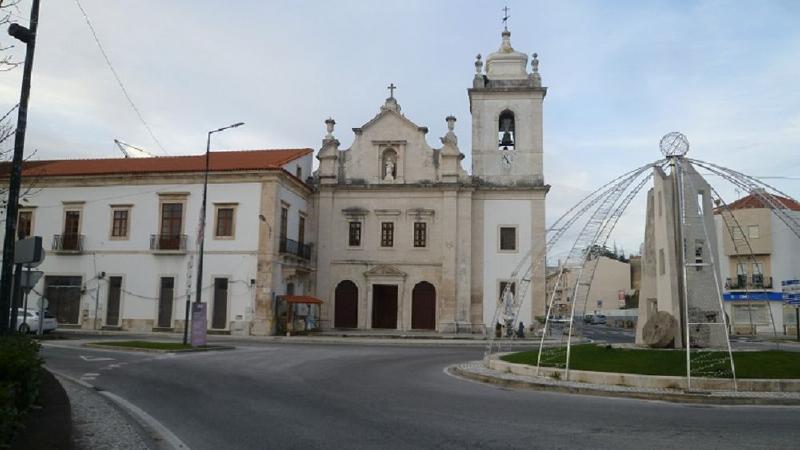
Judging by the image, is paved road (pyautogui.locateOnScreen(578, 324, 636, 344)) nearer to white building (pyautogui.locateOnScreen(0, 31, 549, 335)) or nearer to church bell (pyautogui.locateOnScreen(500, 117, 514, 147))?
white building (pyautogui.locateOnScreen(0, 31, 549, 335))

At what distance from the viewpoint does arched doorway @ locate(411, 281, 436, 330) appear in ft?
124

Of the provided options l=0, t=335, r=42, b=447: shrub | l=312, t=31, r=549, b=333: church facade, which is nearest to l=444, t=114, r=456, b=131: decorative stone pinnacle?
l=312, t=31, r=549, b=333: church facade

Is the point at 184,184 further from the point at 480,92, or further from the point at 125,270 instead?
the point at 480,92

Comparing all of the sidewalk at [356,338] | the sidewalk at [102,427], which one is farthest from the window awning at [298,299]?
the sidewalk at [102,427]

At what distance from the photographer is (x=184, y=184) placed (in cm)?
3550

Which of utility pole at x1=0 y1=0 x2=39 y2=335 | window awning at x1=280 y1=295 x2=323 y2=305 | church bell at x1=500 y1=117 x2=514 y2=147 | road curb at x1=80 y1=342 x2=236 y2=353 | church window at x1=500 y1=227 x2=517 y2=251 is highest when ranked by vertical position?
church bell at x1=500 y1=117 x2=514 y2=147

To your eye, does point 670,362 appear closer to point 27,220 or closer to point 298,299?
point 298,299

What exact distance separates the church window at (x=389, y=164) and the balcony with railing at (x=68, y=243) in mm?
17615

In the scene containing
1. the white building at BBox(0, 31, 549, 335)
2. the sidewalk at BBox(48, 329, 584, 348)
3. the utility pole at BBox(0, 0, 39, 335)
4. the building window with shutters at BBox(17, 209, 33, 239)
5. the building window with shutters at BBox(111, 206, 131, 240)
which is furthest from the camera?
the building window with shutters at BBox(17, 209, 33, 239)

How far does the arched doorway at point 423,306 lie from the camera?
37750mm

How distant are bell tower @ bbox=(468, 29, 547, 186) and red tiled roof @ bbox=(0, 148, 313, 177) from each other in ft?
35.9

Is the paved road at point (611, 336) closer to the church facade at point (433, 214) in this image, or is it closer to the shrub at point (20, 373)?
the church facade at point (433, 214)

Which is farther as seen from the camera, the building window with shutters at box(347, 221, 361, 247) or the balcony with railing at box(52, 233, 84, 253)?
the building window with shutters at box(347, 221, 361, 247)

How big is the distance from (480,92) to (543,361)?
1029 inches
